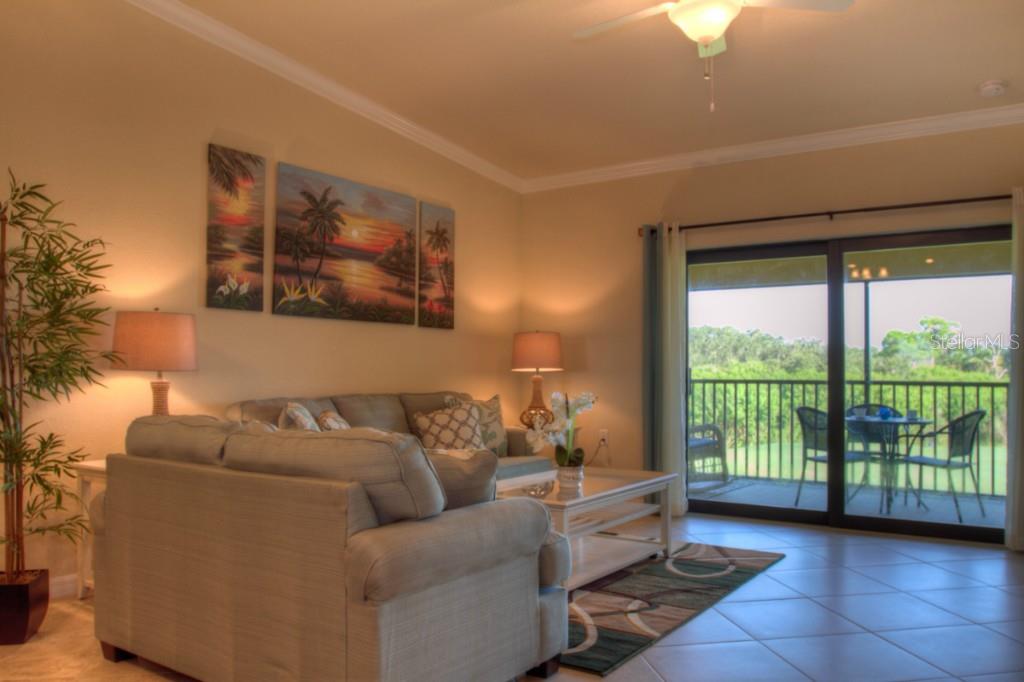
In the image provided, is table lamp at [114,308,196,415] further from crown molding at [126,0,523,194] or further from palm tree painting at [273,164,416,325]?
crown molding at [126,0,523,194]

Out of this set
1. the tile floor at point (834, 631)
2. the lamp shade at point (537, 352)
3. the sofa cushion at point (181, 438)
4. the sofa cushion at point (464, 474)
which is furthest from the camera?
the lamp shade at point (537, 352)

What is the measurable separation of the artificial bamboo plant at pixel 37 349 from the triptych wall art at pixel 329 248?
782 millimetres

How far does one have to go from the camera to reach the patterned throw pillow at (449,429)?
194 inches

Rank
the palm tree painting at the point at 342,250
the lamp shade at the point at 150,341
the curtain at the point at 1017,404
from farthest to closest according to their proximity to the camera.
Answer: the curtain at the point at 1017,404, the palm tree painting at the point at 342,250, the lamp shade at the point at 150,341

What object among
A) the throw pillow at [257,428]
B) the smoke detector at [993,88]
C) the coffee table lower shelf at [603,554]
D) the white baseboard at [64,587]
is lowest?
the coffee table lower shelf at [603,554]

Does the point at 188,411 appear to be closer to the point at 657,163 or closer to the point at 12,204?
the point at 12,204

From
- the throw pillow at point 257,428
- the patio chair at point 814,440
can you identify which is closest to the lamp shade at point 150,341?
the throw pillow at point 257,428

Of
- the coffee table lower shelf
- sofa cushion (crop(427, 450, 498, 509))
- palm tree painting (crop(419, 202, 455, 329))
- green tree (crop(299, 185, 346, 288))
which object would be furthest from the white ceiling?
the coffee table lower shelf

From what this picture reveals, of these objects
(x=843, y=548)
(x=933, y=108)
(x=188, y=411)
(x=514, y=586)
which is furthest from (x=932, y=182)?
(x=188, y=411)

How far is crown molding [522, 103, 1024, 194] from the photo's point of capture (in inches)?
197

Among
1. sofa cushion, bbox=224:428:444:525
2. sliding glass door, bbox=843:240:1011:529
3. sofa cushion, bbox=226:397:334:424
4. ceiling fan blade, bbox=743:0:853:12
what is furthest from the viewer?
sliding glass door, bbox=843:240:1011:529

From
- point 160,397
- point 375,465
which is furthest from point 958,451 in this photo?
point 160,397

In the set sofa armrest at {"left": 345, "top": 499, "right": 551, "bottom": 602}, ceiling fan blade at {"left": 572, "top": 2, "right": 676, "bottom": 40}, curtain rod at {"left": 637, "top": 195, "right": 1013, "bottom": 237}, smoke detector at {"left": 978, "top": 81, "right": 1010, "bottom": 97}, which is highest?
smoke detector at {"left": 978, "top": 81, "right": 1010, "bottom": 97}

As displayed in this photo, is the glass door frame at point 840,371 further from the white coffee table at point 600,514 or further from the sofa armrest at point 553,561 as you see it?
the sofa armrest at point 553,561
